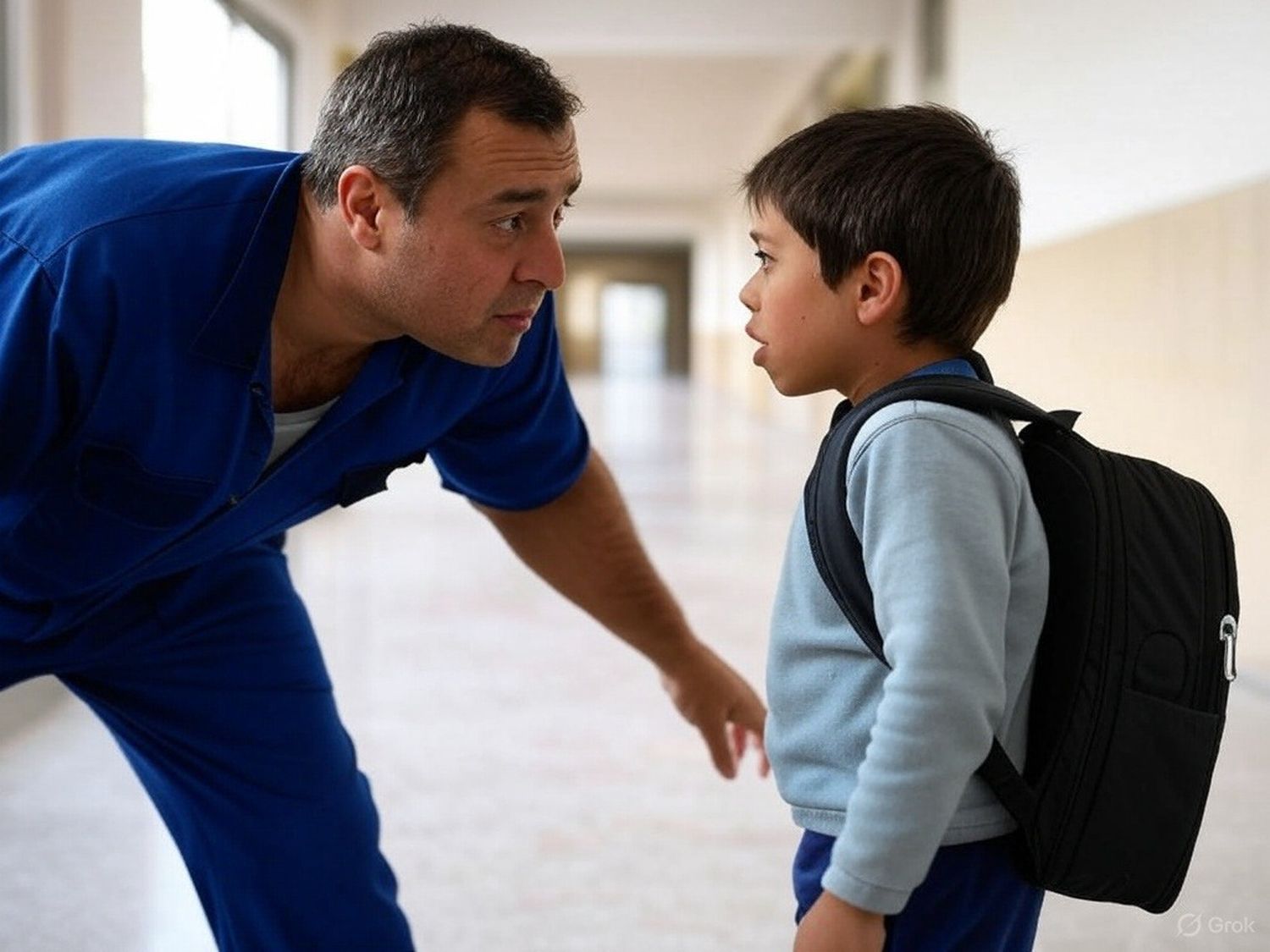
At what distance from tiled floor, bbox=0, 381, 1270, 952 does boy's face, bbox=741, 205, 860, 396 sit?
152 centimetres

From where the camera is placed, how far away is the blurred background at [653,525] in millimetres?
2893

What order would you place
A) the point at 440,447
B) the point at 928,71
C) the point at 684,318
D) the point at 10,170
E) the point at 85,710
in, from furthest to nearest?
the point at 684,318 < the point at 928,71 < the point at 85,710 < the point at 440,447 < the point at 10,170

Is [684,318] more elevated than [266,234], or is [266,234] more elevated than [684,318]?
[266,234]

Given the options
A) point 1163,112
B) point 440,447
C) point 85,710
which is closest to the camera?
point 440,447

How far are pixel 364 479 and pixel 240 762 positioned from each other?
0.41 m

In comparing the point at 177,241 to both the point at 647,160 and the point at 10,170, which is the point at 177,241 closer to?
the point at 10,170

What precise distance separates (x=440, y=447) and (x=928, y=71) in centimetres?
828

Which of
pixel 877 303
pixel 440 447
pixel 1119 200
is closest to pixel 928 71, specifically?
pixel 1119 200

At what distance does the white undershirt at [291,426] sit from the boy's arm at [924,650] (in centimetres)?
92

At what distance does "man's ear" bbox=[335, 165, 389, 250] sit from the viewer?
1.79 meters

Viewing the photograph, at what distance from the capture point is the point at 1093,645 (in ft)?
4.25

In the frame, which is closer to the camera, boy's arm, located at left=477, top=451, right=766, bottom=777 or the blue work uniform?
the blue work uniform

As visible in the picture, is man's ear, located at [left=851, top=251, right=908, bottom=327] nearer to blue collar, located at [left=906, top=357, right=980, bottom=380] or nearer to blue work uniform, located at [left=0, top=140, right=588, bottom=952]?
blue collar, located at [left=906, top=357, right=980, bottom=380]

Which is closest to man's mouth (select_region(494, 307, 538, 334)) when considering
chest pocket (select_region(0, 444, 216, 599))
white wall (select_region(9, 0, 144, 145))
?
chest pocket (select_region(0, 444, 216, 599))
